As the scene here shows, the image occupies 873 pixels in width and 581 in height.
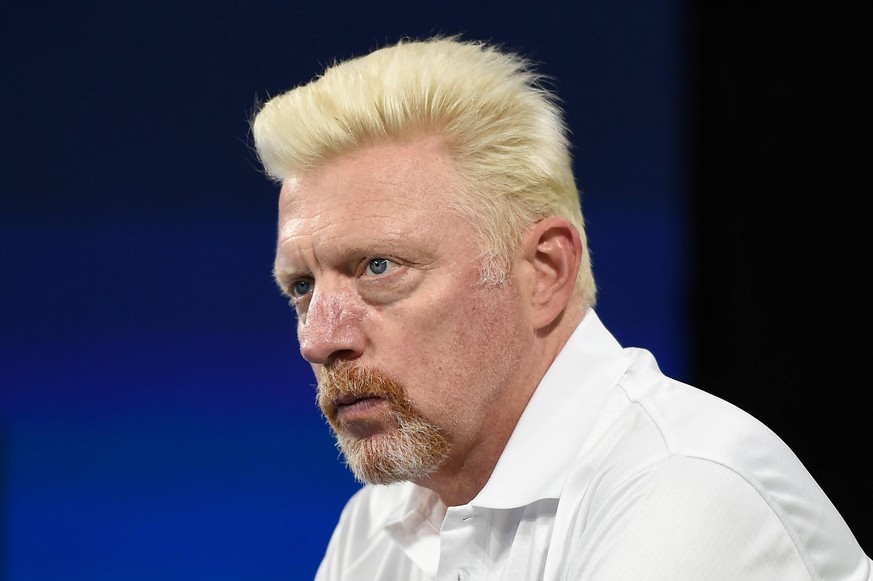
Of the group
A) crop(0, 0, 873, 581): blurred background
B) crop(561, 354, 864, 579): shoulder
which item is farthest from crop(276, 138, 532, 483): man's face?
crop(0, 0, 873, 581): blurred background

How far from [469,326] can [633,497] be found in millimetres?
293

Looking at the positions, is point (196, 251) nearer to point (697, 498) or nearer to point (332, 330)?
point (332, 330)

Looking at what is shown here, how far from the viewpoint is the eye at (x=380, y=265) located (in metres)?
1.17

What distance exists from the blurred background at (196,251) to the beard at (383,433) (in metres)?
0.96

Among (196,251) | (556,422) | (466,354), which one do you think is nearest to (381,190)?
(466,354)

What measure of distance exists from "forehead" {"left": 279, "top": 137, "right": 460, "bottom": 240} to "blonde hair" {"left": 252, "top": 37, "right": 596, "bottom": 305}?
1cm

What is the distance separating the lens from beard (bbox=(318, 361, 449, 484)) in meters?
1.15

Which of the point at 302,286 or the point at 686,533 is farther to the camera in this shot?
the point at 302,286

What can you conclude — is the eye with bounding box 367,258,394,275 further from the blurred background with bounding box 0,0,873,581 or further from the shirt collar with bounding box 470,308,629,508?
the blurred background with bounding box 0,0,873,581

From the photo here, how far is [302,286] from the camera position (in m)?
1.26

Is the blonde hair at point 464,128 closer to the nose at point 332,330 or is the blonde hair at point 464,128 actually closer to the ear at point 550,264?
the ear at point 550,264

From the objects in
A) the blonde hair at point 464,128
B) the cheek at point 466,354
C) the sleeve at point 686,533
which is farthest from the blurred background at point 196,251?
the sleeve at point 686,533

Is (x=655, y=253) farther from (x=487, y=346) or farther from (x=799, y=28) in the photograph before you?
(x=487, y=346)

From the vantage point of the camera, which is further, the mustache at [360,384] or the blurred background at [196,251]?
the blurred background at [196,251]
